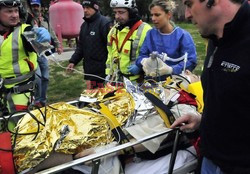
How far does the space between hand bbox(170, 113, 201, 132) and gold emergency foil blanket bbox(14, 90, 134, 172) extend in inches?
18.7

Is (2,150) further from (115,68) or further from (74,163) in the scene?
(115,68)

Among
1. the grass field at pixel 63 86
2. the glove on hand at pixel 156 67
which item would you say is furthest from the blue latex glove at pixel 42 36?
the grass field at pixel 63 86

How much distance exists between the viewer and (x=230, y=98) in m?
1.57

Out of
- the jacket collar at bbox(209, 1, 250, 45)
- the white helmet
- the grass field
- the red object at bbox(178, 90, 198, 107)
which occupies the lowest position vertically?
the grass field

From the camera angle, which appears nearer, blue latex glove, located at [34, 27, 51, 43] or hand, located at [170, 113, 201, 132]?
hand, located at [170, 113, 201, 132]

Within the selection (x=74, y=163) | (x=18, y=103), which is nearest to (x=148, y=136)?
(x=74, y=163)

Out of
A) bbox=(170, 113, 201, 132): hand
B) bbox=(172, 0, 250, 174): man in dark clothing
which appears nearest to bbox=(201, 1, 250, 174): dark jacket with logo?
bbox=(172, 0, 250, 174): man in dark clothing

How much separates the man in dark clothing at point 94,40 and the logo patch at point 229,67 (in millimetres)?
3356

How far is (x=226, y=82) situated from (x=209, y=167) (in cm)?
60

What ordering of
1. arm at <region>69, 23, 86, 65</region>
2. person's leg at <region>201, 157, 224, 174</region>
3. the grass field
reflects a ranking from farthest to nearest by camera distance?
1. the grass field
2. arm at <region>69, 23, 86, 65</region>
3. person's leg at <region>201, 157, 224, 174</region>

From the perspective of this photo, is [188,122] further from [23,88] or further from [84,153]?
[23,88]

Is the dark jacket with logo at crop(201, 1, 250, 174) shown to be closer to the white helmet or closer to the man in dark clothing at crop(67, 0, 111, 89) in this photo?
the white helmet

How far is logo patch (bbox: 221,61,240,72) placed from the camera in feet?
4.97

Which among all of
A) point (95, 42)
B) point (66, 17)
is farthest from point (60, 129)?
point (66, 17)
